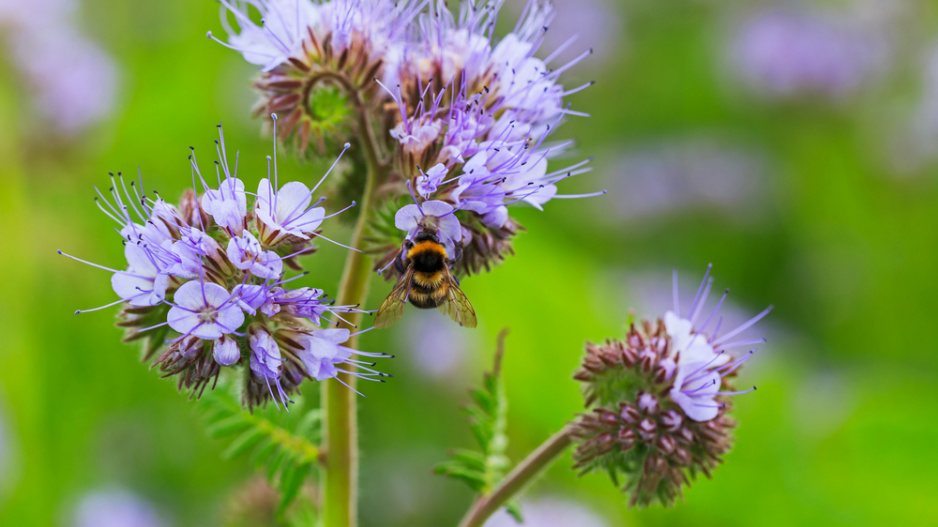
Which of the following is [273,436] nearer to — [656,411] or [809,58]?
[656,411]

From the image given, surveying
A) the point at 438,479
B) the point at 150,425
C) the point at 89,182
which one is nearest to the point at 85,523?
the point at 150,425

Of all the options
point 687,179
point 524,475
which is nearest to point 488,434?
point 524,475

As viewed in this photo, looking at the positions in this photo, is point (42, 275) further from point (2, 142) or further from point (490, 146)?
point (490, 146)

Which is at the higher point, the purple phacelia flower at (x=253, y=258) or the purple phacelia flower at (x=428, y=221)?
the purple phacelia flower at (x=428, y=221)

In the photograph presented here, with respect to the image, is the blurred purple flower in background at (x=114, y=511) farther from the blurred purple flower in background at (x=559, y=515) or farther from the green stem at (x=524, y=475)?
the green stem at (x=524, y=475)

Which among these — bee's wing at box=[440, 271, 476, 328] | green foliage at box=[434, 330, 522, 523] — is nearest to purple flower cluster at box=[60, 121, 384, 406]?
bee's wing at box=[440, 271, 476, 328]

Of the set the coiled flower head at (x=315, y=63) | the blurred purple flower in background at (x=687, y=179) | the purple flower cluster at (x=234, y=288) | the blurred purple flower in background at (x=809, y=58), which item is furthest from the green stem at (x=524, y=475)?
the blurred purple flower in background at (x=809, y=58)
